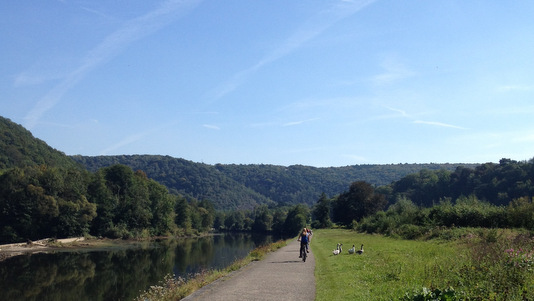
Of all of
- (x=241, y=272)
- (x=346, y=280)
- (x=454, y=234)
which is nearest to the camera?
(x=346, y=280)

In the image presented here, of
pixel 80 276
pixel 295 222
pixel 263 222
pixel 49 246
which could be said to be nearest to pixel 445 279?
pixel 80 276

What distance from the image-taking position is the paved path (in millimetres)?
12164

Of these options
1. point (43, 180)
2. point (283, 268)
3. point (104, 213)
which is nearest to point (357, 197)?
point (104, 213)

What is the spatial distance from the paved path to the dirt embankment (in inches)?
1636

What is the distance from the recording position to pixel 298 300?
1148cm

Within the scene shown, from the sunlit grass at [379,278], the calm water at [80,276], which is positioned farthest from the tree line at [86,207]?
the sunlit grass at [379,278]

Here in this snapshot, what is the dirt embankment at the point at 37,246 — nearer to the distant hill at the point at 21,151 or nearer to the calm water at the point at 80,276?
the calm water at the point at 80,276

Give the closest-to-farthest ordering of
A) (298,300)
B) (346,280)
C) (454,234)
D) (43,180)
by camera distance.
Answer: (298,300)
(346,280)
(454,234)
(43,180)

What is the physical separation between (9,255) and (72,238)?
76.3 feet

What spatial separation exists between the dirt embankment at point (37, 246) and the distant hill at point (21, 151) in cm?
2882

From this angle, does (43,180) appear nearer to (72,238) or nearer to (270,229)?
(72,238)

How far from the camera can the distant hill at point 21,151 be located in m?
92.9

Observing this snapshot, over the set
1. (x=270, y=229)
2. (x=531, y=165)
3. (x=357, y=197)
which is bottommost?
(x=270, y=229)

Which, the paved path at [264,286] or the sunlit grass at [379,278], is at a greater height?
the sunlit grass at [379,278]
